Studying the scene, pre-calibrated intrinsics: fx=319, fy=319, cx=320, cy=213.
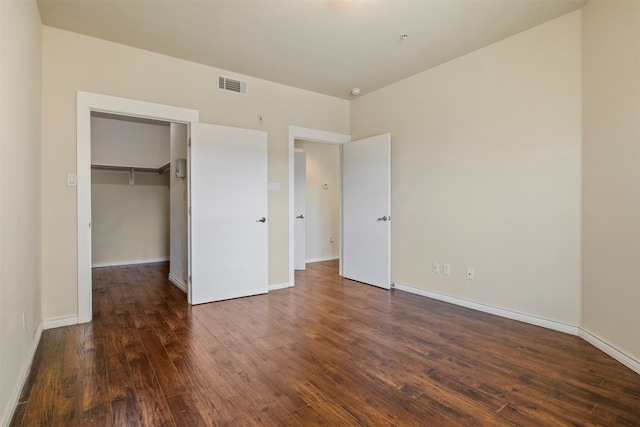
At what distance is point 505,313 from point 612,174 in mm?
1546

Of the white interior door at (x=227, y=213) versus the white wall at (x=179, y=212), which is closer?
the white interior door at (x=227, y=213)

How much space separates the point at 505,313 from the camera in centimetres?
316

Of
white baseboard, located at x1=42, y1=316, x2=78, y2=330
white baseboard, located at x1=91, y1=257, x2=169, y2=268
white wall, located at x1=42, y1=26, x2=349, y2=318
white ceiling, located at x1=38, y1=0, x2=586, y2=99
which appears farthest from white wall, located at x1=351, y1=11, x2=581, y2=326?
white baseboard, located at x1=91, y1=257, x2=169, y2=268

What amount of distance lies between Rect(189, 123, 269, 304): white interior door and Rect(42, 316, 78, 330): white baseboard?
1062mm

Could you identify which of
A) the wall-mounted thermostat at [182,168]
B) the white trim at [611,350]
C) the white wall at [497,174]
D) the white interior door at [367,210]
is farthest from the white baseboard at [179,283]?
the white trim at [611,350]

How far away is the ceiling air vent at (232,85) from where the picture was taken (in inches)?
151

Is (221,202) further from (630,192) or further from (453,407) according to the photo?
(630,192)

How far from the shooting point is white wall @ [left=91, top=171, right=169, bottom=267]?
593cm

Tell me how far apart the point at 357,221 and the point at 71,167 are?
3.36 meters

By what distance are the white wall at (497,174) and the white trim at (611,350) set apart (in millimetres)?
151

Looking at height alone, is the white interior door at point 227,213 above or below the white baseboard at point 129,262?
above

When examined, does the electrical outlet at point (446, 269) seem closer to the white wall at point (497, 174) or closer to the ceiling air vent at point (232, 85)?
the white wall at point (497, 174)

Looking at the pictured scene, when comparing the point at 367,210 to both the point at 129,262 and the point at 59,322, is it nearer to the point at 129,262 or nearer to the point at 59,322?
the point at 59,322

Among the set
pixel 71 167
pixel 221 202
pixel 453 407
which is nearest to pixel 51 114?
pixel 71 167
